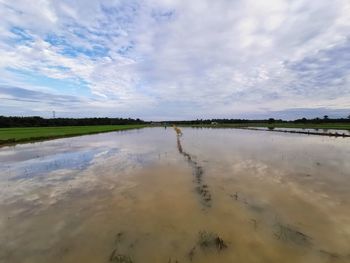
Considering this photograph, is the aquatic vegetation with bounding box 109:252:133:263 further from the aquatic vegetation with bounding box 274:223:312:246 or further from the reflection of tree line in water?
the aquatic vegetation with bounding box 274:223:312:246

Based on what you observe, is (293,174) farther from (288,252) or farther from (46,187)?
(46,187)

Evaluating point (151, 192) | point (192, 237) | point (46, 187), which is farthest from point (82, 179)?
point (192, 237)

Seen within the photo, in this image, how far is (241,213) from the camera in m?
5.89

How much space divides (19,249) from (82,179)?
5.05 metres

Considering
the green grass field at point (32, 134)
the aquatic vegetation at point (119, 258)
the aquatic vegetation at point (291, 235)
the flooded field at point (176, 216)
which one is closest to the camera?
the aquatic vegetation at point (119, 258)

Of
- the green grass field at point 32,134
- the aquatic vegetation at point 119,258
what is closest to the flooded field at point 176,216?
the aquatic vegetation at point 119,258

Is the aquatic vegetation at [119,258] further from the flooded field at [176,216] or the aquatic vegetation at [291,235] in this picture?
the aquatic vegetation at [291,235]

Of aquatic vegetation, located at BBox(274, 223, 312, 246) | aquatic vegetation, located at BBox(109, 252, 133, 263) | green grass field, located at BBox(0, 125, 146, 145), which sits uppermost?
green grass field, located at BBox(0, 125, 146, 145)

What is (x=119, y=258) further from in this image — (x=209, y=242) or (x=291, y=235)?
(x=291, y=235)

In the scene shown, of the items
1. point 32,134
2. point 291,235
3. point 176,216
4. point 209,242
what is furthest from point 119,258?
point 32,134

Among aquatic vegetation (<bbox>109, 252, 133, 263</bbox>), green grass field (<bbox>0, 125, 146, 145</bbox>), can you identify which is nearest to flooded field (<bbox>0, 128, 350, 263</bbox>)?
aquatic vegetation (<bbox>109, 252, 133, 263</bbox>)

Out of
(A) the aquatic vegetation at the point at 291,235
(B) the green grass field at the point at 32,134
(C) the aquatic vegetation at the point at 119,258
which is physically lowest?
(A) the aquatic vegetation at the point at 291,235

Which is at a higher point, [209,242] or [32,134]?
[32,134]

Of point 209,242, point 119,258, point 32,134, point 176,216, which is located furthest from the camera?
point 32,134
